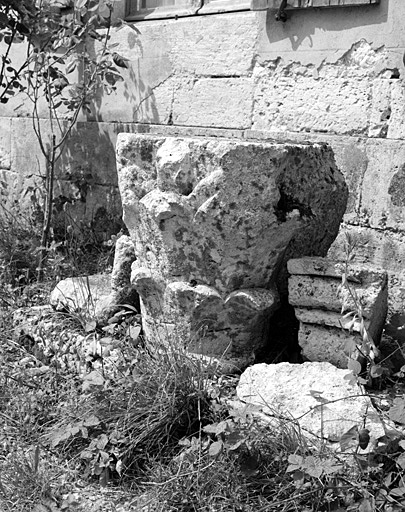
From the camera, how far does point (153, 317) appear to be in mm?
3518

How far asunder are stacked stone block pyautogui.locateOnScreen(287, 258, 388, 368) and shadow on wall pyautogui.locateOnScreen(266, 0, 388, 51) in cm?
178

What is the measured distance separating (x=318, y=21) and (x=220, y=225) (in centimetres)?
196

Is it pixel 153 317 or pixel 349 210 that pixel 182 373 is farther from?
pixel 349 210

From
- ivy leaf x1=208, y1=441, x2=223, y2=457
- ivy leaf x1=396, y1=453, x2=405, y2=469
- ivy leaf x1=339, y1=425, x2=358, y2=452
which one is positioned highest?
ivy leaf x1=339, y1=425, x2=358, y2=452

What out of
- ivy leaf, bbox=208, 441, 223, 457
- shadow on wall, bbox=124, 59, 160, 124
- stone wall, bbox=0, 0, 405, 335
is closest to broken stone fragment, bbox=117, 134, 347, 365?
ivy leaf, bbox=208, 441, 223, 457

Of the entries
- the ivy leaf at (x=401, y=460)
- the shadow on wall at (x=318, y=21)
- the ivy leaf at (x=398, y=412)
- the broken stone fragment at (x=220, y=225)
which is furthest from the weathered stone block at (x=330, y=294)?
the shadow on wall at (x=318, y=21)

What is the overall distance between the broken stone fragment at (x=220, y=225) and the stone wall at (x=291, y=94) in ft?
2.41

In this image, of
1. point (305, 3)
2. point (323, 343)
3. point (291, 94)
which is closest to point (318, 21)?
point (305, 3)

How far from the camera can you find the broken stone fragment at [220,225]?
317 cm

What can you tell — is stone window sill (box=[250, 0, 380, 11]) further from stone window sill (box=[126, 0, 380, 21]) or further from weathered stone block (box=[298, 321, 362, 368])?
weathered stone block (box=[298, 321, 362, 368])

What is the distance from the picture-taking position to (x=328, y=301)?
126 inches

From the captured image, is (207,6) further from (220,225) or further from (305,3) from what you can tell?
(220,225)

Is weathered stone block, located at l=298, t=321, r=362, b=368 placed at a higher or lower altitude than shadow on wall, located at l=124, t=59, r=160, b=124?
lower

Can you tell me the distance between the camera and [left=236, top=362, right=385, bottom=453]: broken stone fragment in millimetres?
2779
